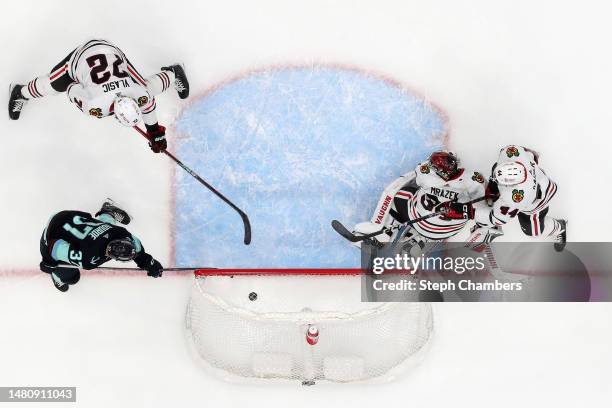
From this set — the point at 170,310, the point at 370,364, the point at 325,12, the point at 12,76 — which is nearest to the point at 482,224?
the point at 370,364

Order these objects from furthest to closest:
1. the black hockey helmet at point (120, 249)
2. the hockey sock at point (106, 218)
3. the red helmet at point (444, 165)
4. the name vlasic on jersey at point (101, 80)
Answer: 1. the hockey sock at point (106, 218)
2. the red helmet at point (444, 165)
3. the name vlasic on jersey at point (101, 80)
4. the black hockey helmet at point (120, 249)

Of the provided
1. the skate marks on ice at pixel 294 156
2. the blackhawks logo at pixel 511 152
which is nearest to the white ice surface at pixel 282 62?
the skate marks on ice at pixel 294 156

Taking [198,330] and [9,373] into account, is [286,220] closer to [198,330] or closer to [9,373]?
[198,330]

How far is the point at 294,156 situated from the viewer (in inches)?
167

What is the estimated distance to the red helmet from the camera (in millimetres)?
3583

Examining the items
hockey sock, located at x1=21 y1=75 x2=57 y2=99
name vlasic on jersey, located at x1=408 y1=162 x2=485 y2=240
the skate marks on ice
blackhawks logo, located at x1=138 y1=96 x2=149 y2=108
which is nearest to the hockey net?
the skate marks on ice

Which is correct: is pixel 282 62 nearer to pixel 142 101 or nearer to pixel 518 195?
pixel 142 101

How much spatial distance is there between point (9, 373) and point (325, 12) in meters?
3.47

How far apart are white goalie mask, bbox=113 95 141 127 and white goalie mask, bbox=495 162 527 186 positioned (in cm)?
211

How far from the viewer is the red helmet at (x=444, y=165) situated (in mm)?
3583

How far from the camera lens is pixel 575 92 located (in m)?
4.29

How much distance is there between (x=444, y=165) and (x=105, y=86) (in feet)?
6.79

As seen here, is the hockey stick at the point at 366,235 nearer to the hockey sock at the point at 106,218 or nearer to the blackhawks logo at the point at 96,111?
the hockey sock at the point at 106,218

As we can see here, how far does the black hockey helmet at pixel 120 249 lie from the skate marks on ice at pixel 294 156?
105 cm
